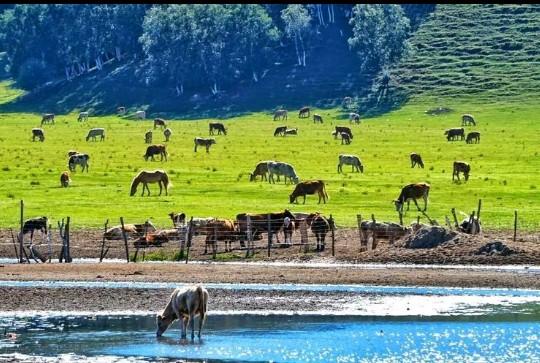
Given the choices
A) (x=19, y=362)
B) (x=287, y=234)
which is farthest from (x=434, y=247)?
(x=19, y=362)

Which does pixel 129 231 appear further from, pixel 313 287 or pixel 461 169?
pixel 461 169

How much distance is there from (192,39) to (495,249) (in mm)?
93039

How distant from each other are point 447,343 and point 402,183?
33256 millimetres

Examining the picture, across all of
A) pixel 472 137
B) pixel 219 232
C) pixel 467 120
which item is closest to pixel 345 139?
pixel 472 137

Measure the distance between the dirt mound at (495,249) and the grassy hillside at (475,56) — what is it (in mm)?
67891

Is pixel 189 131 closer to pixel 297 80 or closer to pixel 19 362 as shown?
pixel 297 80

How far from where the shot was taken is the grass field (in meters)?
51.2

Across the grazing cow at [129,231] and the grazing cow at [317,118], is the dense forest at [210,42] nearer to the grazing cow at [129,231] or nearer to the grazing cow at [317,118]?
the grazing cow at [317,118]

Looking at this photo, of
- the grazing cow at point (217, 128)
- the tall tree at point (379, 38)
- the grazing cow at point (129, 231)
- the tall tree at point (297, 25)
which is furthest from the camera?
the tall tree at point (297, 25)

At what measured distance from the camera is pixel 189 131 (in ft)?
310

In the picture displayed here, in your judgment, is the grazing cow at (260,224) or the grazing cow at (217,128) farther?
the grazing cow at (217,128)

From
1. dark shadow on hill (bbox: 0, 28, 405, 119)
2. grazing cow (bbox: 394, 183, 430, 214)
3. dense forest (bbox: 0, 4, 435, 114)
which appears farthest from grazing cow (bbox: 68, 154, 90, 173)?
dense forest (bbox: 0, 4, 435, 114)

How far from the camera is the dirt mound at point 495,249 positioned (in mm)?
40219

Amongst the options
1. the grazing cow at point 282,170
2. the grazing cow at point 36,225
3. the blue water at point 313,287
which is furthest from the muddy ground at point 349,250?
the grazing cow at point 282,170
